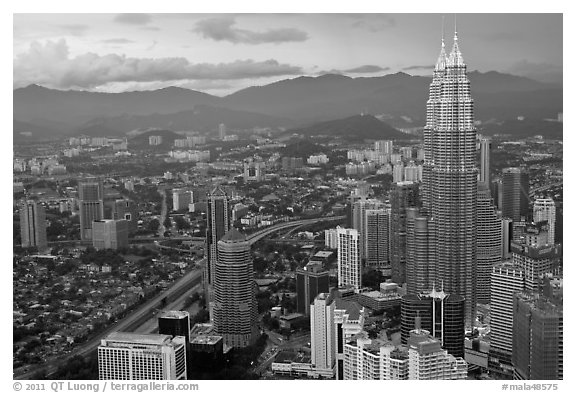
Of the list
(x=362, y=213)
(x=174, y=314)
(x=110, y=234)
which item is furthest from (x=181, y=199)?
(x=174, y=314)

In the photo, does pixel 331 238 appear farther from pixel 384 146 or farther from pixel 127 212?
pixel 127 212

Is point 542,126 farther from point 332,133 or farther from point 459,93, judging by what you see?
point 332,133

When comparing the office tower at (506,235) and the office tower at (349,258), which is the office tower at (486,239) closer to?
the office tower at (506,235)

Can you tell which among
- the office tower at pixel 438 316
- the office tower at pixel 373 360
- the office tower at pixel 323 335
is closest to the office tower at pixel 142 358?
the office tower at pixel 323 335

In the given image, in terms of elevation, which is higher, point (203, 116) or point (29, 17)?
point (29, 17)

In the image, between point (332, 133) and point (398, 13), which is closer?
point (398, 13)

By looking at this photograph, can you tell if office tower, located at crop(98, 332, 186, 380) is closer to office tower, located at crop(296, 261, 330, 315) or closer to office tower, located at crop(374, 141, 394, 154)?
office tower, located at crop(296, 261, 330, 315)
